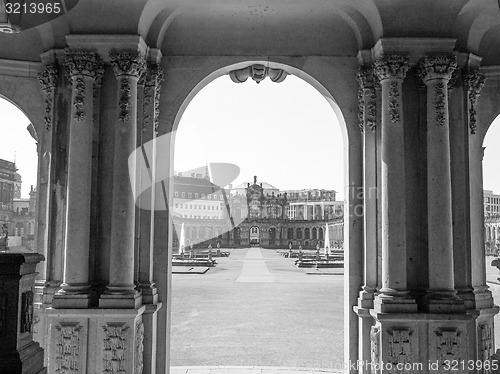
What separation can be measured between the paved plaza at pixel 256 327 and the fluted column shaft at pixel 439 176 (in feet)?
11.6

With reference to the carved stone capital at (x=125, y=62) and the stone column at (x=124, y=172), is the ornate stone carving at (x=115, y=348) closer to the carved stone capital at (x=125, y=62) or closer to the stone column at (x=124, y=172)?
the stone column at (x=124, y=172)

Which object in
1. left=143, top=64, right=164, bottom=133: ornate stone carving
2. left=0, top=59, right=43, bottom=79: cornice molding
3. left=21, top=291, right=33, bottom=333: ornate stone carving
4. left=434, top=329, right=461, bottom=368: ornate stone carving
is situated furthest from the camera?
left=0, top=59, right=43, bottom=79: cornice molding

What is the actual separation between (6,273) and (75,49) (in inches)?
195

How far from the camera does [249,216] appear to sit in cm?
11000

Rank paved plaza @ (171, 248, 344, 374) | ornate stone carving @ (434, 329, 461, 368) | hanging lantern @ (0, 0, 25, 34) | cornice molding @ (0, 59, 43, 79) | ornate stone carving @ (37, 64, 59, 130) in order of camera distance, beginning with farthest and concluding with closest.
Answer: paved plaza @ (171, 248, 344, 374) → cornice molding @ (0, 59, 43, 79) → ornate stone carving @ (37, 64, 59, 130) → ornate stone carving @ (434, 329, 461, 368) → hanging lantern @ (0, 0, 25, 34)

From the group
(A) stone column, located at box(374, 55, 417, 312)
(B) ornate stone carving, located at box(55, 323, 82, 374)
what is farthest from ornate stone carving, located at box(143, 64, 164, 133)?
(A) stone column, located at box(374, 55, 417, 312)

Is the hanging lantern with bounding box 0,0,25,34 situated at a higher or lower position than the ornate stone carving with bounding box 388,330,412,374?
higher

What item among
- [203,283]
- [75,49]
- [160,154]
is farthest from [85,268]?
[203,283]

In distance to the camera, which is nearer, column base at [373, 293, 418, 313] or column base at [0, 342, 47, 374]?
column base at [0, 342, 47, 374]

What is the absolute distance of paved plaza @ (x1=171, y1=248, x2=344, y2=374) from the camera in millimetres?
11469

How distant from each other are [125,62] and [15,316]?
198 inches

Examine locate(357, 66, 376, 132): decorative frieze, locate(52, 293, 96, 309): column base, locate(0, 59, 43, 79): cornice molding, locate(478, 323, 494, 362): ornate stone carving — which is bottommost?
locate(478, 323, 494, 362): ornate stone carving

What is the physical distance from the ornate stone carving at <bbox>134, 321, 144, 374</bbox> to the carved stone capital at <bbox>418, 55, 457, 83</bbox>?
653 centimetres

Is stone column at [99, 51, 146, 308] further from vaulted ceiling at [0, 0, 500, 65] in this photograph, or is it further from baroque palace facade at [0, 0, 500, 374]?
vaulted ceiling at [0, 0, 500, 65]
